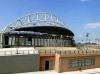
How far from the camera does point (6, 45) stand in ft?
204

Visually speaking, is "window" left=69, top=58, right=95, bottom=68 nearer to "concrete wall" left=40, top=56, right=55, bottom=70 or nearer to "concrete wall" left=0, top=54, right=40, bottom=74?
"concrete wall" left=40, top=56, right=55, bottom=70

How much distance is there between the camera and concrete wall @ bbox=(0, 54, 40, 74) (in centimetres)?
3972

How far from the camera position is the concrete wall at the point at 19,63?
130ft

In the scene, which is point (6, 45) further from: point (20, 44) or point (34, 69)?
point (34, 69)

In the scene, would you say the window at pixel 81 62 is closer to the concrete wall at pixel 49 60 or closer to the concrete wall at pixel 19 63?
the concrete wall at pixel 49 60

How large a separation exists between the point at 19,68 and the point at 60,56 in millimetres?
8544

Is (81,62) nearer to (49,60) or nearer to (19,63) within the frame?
(49,60)

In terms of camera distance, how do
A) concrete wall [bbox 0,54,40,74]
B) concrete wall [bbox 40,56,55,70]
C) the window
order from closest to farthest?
concrete wall [bbox 0,54,40,74]
concrete wall [bbox 40,56,55,70]
the window

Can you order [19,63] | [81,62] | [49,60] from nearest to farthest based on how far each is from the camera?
1. [19,63]
2. [49,60]
3. [81,62]

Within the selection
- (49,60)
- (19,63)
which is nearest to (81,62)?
(49,60)

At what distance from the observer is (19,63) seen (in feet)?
135

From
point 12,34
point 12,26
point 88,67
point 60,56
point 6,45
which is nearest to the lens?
point 60,56

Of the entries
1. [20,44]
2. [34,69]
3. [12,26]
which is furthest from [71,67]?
[12,26]

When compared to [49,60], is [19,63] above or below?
below
